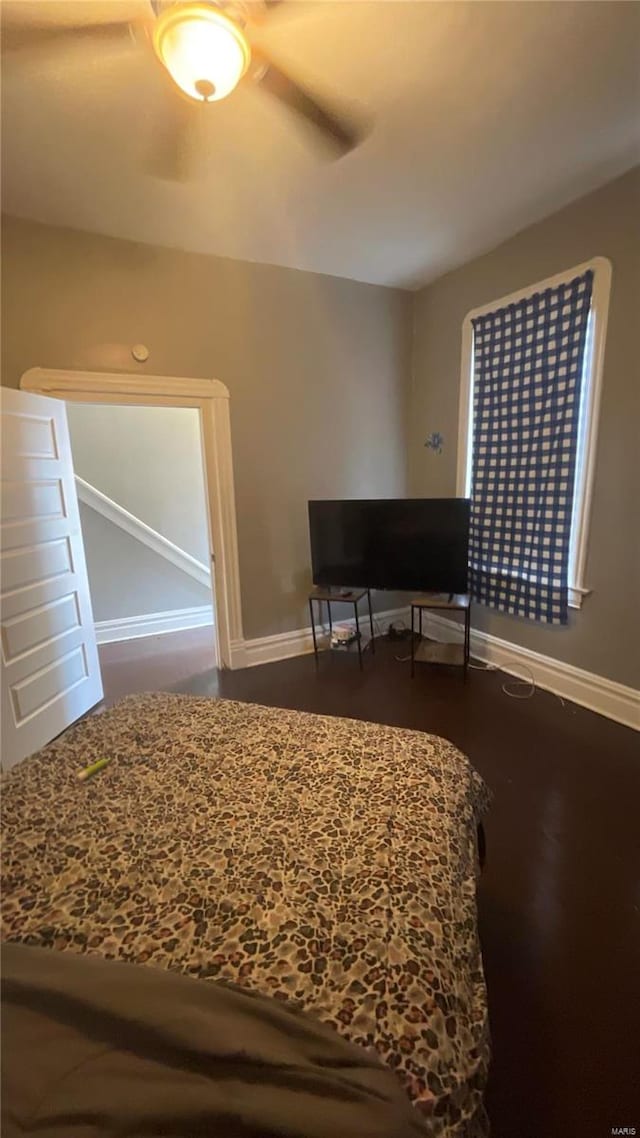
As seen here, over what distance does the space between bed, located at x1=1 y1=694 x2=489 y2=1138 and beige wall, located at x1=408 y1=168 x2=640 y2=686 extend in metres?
1.73

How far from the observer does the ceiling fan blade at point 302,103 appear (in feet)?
5.20

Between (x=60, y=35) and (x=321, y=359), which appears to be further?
(x=321, y=359)

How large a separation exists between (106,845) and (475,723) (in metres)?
2.12

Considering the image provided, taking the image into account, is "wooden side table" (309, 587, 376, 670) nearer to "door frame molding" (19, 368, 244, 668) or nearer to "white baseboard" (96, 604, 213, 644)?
"door frame molding" (19, 368, 244, 668)

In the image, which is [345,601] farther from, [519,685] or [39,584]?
[39,584]

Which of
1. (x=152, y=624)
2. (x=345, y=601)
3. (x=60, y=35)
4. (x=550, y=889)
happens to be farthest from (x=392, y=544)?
(x=60, y=35)

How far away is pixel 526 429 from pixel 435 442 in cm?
86

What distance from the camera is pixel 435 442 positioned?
12.1 feet

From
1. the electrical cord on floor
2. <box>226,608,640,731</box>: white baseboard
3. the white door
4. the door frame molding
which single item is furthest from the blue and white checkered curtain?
the white door

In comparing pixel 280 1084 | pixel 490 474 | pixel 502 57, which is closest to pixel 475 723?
pixel 490 474

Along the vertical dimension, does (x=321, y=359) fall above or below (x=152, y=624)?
above

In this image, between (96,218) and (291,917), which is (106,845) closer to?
(291,917)

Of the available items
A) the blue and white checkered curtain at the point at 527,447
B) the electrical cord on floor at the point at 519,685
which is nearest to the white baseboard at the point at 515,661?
the electrical cord on floor at the point at 519,685

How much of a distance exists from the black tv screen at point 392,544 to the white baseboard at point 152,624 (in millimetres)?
1685
